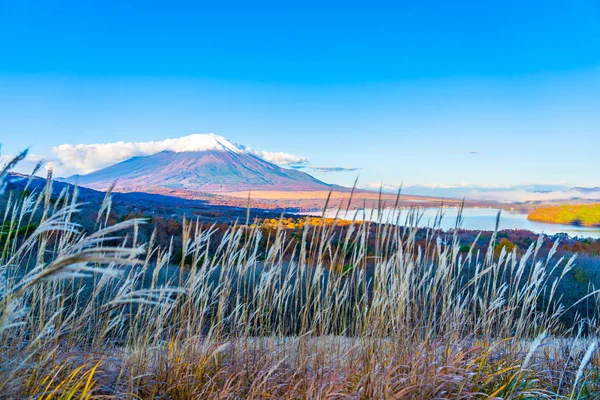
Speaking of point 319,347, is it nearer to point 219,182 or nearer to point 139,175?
point 219,182

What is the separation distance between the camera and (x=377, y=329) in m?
3.21

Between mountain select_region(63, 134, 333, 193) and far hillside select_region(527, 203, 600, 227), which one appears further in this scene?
mountain select_region(63, 134, 333, 193)

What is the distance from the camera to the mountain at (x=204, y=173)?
83.3 m

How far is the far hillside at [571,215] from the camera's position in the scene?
1772 centimetres

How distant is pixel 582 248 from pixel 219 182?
8298 cm

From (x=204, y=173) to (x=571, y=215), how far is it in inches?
3588

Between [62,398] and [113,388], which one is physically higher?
[62,398]

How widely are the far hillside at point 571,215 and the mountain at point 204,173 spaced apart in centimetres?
5196

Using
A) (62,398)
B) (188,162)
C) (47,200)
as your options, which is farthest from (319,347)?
(188,162)

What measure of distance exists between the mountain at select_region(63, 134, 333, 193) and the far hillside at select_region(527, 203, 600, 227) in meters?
52.0

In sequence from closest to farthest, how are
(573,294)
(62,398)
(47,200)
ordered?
1. (62,398)
2. (47,200)
3. (573,294)

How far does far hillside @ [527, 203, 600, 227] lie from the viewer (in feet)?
58.1

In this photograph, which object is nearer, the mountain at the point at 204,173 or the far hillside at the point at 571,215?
the far hillside at the point at 571,215

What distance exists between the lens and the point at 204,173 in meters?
103
